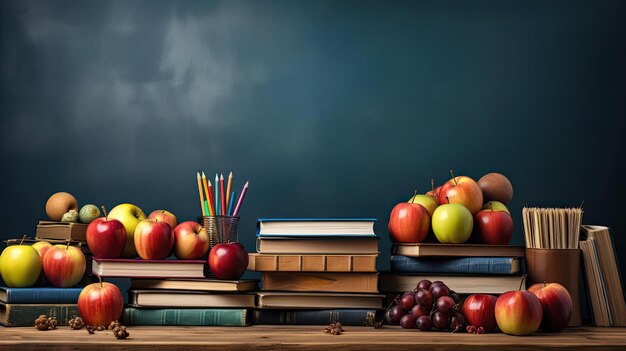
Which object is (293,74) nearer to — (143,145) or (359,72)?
(359,72)

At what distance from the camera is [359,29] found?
8.07 ft

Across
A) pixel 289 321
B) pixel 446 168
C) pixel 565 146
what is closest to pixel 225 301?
pixel 289 321

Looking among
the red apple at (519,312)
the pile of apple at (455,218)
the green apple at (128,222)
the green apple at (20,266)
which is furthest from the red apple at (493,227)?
the green apple at (20,266)

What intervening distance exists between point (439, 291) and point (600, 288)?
0.45m

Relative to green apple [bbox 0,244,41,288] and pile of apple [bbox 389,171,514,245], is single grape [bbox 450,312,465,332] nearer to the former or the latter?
pile of apple [bbox 389,171,514,245]

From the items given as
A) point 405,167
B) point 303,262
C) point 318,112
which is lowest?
point 303,262

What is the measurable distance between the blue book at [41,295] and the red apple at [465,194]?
889mm

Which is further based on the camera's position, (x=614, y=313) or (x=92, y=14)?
(x=92, y=14)

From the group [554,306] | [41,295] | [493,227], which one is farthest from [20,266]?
[554,306]

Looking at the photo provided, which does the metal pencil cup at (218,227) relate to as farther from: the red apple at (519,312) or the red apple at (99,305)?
the red apple at (519,312)

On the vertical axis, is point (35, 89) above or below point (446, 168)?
above

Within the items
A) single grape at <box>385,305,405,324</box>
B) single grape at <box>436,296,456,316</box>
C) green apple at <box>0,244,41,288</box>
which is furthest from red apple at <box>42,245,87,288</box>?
single grape at <box>436,296,456,316</box>

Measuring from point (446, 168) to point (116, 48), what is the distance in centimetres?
104

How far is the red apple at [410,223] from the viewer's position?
1.92m
